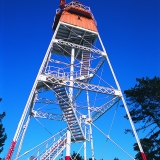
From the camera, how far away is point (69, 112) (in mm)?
15195

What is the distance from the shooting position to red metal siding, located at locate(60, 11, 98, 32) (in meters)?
17.6

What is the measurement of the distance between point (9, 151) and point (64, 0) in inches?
598

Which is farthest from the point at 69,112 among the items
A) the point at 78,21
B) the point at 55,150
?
the point at 78,21

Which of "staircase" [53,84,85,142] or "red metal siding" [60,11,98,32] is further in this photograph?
"red metal siding" [60,11,98,32]

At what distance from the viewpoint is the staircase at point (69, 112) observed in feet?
49.5

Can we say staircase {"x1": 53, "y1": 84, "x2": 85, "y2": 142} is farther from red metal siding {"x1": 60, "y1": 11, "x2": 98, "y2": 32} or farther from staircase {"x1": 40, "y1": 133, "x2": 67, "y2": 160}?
red metal siding {"x1": 60, "y1": 11, "x2": 98, "y2": 32}

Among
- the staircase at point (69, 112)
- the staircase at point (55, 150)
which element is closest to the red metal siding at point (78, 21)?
the staircase at point (69, 112)

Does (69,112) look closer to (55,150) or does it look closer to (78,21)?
(55,150)

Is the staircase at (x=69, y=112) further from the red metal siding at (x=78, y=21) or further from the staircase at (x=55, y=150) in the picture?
the red metal siding at (x=78, y=21)

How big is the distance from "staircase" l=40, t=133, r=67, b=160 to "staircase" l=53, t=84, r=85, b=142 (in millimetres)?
944

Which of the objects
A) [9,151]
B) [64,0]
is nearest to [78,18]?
[64,0]

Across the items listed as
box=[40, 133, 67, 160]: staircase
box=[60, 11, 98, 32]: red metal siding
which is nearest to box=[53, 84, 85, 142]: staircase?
box=[40, 133, 67, 160]: staircase

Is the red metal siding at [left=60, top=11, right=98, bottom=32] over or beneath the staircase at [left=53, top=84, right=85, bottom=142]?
over

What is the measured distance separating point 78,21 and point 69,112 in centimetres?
828
